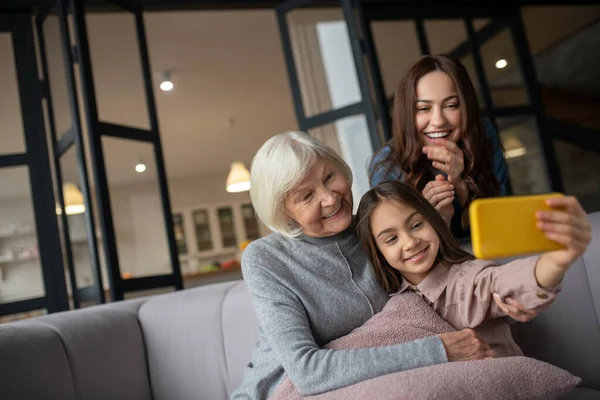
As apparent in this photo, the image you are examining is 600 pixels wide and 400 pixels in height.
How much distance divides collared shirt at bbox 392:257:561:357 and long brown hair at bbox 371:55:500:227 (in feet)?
1.35

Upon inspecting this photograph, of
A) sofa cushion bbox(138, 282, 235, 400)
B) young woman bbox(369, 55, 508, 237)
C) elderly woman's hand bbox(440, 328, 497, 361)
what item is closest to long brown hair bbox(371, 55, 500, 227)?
young woman bbox(369, 55, 508, 237)

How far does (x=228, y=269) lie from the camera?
6.88 meters

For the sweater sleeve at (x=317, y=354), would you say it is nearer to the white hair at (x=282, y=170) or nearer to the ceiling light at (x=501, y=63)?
the white hair at (x=282, y=170)

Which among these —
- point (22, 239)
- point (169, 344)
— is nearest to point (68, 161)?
point (22, 239)

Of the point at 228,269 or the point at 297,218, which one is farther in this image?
the point at 228,269

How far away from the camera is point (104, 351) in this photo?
1835 mm

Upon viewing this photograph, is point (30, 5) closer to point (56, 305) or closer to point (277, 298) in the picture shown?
point (56, 305)

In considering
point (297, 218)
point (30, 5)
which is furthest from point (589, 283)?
point (30, 5)

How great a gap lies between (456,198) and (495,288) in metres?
0.56

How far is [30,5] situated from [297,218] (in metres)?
2.74

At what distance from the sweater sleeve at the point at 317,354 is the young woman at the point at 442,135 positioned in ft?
1.85

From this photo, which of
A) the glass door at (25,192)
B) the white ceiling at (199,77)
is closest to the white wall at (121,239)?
the glass door at (25,192)

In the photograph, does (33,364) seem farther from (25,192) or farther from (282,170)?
(25,192)

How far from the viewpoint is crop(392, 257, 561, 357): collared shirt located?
1.10 metres
